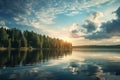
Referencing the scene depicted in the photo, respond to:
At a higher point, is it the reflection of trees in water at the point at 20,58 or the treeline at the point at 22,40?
the treeline at the point at 22,40

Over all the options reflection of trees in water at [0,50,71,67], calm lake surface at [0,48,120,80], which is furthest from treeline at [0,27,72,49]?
calm lake surface at [0,48,120,80]

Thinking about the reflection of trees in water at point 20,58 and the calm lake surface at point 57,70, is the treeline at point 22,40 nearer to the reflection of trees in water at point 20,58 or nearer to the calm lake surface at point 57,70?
the reflection of trees in water at point 20,58

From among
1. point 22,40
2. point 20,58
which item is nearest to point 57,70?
point 20,58

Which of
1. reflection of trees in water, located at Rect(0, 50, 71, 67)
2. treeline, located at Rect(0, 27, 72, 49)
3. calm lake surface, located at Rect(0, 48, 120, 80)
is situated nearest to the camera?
calm lake surface, located at Rect(0, 48, 120, 80)

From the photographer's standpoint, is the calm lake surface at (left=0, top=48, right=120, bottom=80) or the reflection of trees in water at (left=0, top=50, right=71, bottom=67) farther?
the reflection of trees in water at (left=0, top=50, right=71, bottom=67)

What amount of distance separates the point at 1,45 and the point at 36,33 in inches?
2182

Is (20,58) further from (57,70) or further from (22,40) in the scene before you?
(22,40)

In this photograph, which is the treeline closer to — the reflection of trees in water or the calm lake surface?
the reflection of trees in water

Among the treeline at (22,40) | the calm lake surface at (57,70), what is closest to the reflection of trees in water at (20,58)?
the calm lake surface at (57,70)

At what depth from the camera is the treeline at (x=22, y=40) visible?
111m

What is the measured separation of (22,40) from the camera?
129 meters

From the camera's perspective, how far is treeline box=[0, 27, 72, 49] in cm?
11088

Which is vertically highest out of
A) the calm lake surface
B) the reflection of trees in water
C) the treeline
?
the treeline

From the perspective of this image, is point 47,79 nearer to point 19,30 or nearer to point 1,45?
point 1,45
